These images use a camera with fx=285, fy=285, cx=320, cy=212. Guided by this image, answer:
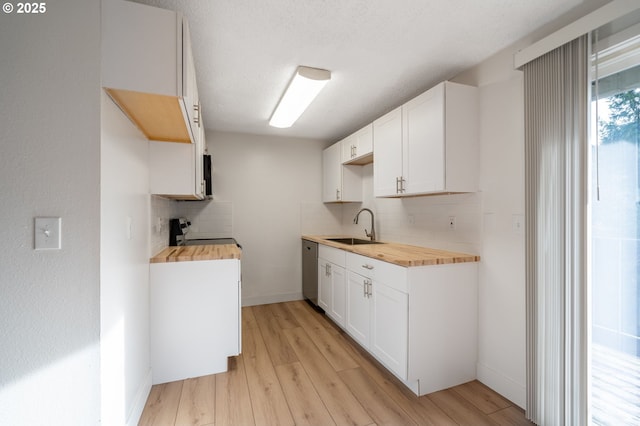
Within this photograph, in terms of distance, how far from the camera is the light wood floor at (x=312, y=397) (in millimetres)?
1735

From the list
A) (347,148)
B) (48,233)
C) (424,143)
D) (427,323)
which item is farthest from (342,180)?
(48,233)

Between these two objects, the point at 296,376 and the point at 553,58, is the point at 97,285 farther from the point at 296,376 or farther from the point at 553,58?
the point at 553,58

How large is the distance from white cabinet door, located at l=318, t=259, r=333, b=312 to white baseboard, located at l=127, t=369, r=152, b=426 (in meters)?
1.81

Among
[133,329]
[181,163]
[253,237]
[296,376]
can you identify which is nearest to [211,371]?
[296,376]

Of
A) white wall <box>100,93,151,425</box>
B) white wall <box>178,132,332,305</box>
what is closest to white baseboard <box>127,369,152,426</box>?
white wall <box>100,93,151,425</box>

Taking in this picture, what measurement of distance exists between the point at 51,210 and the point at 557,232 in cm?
243

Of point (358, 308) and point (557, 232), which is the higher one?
point (557, 232)

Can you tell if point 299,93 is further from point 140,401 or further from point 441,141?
point 140,401

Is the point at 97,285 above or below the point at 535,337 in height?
above

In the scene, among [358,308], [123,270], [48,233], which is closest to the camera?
[48,233]

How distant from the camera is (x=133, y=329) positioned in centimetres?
168

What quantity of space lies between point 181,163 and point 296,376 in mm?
1893

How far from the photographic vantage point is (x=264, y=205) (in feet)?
13.3

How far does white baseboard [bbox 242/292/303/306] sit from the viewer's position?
391cm
